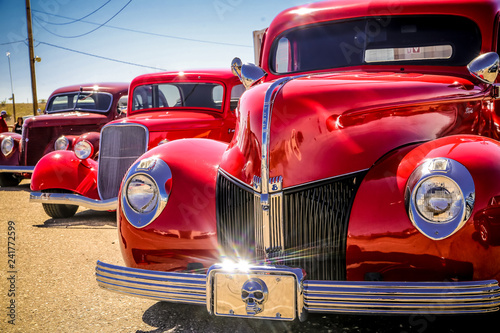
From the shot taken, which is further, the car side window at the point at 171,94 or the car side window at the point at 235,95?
the car side window at the point at 171,94

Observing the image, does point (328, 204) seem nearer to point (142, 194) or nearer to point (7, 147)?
point (142, 194)

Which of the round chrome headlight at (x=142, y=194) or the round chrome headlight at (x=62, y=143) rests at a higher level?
the round chrome headlight at (x=142, y=194)

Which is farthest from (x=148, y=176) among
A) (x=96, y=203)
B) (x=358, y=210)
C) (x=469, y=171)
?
(x=96, y=203)

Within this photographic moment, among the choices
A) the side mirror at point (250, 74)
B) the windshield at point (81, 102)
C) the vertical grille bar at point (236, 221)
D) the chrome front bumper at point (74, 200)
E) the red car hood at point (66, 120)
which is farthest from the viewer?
the windshield at point (81, 102)

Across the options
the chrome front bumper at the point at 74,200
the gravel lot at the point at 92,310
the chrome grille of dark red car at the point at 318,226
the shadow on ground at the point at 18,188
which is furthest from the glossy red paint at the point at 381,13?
the shadow on ground at the point at 18,188

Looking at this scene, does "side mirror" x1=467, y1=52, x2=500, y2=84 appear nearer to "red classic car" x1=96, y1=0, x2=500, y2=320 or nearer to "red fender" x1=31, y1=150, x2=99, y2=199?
"red classic car" x1=96, y1=0, x2=500, y2=320

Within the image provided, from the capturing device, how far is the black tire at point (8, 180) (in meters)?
8.92

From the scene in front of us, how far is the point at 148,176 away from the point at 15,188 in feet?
24.8

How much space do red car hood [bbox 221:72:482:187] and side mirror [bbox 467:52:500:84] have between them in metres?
0.17

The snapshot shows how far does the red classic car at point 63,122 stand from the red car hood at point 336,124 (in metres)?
5.90

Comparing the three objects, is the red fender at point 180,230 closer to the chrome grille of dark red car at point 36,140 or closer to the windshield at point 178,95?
the windshield at point 178,95

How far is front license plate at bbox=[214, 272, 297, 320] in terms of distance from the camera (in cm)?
192

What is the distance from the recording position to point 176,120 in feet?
18.7

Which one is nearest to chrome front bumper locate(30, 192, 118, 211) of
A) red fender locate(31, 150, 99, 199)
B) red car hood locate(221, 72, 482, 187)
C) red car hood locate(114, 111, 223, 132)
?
red fender locate(31, 150, 99, 199)
